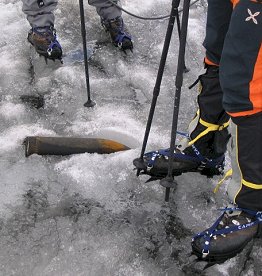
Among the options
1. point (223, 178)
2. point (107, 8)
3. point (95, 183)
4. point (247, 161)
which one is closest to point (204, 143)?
point (223, 178)

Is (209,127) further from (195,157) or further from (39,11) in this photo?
(39,11)

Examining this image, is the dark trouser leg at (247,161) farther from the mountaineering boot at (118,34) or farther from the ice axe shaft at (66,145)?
the mountaineering boot at (118,34)

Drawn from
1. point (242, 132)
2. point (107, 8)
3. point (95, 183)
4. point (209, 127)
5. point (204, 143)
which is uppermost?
point (242, 132)

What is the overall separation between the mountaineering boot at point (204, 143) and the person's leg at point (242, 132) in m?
0.34

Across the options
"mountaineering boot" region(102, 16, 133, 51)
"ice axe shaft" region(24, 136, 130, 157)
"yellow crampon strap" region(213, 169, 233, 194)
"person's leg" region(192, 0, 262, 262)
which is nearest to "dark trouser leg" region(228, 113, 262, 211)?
"person's leg" region(192, 0, 262, 262)

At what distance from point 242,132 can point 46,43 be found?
6.59ft

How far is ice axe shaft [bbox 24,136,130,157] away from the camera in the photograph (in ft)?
8.45

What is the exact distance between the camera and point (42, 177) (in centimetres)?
245

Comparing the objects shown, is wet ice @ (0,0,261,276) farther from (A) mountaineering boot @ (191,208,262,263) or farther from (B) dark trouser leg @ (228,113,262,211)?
(B) dark trouser leg @ (228,113,262,211)

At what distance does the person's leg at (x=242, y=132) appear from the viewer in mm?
1662

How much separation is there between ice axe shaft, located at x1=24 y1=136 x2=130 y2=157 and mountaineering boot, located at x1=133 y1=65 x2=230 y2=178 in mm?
341

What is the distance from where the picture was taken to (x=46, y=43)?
10.8 ft

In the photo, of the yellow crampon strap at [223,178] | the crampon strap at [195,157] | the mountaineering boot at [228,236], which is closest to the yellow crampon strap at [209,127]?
the crampon strap at [195,157]

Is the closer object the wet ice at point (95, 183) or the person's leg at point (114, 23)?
the wet ice at point (95, 183)
